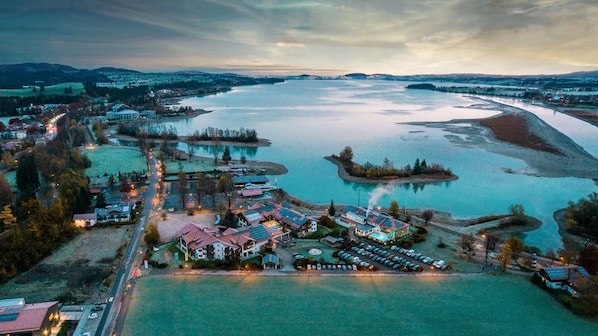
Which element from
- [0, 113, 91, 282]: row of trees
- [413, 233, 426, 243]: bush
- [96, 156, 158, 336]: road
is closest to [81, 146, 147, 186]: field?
[0, 113, 91, 282]: row of trees

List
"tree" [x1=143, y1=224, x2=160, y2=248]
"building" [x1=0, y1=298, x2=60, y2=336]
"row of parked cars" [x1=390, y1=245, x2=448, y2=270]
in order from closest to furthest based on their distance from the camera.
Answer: "building" [x1=0, y1=298, x2=60, y2=336] → "row of parked cars" [x1=390, y1=245, x2=448, y2=270] → "tree" [x1=143, y1=224, x2=160, y2=248]

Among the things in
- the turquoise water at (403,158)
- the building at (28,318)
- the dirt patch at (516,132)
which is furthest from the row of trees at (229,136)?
the building at (28,318)

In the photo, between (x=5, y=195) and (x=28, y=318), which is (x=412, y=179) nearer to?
A: (x=28, y=318)

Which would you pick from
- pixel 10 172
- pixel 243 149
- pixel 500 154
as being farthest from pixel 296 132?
pixel 10 172

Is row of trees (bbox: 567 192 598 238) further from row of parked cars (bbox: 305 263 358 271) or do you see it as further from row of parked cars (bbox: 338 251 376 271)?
row of parked cars (bbox: 305 263 358 271)

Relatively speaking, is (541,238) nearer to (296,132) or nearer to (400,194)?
(400,194)
